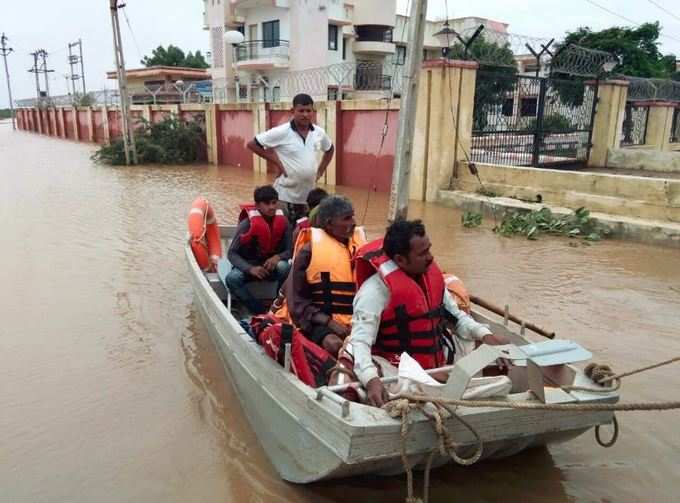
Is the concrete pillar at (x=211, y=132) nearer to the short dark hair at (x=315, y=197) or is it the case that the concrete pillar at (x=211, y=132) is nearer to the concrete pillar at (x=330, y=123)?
the concrete pillar at (x=330, y=123)

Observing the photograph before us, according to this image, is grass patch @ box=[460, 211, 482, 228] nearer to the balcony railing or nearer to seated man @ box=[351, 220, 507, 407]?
seated man @ box=[351, 220, 507, 407]

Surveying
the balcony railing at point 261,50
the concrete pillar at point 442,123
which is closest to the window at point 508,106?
the concrete pillar at point 442,123

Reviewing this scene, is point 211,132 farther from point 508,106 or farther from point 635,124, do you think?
point 635,124

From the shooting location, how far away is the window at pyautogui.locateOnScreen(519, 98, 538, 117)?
1249 centimetres

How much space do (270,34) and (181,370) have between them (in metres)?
30.0

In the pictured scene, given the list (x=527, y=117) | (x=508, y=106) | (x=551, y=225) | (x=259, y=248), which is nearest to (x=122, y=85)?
(x=508, y=106)

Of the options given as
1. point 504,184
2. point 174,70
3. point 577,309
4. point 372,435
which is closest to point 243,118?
point 504,184

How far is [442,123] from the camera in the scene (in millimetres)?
11211

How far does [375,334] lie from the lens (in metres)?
2.91

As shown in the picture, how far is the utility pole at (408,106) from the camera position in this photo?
713 centimetres

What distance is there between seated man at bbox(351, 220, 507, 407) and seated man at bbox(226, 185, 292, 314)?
1.75 meters

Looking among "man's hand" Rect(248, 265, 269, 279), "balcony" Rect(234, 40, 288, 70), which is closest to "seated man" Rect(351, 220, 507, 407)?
"man's hand" Rect(248, 265, 269, 279)

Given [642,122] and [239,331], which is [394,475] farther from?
[642,122]

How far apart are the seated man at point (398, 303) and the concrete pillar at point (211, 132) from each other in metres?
18.9
